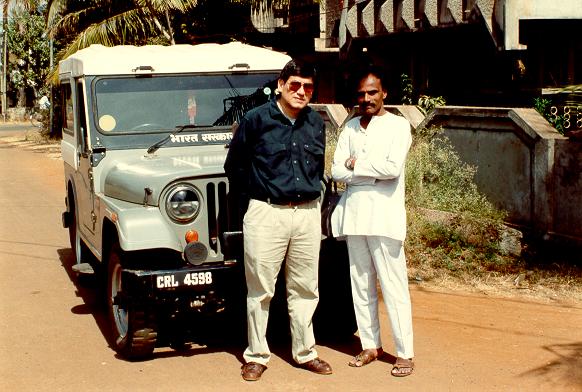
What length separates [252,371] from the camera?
5.61 m

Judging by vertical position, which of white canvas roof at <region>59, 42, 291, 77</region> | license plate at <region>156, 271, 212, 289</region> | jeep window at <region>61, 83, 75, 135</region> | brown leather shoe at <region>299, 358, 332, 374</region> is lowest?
brown leather shoe at <region>299, 358, 332, 374</region>

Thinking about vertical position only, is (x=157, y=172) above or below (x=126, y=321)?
above

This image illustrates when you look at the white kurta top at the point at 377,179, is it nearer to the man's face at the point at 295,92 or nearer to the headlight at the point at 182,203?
the man's face at the point at 295,92

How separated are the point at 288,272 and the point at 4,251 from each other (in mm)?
6029

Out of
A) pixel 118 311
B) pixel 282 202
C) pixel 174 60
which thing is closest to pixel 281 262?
pixel 282 202

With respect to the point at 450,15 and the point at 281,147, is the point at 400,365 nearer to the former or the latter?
the point at 281,147

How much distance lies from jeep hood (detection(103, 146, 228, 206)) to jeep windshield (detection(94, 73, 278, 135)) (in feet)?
0.81

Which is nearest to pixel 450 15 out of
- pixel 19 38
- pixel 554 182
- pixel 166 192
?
pixel 554 182

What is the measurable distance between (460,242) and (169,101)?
3.86 meters

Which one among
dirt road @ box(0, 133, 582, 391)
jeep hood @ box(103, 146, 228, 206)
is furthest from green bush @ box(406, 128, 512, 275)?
jeep hood @ box(103, 146, 228, 206)

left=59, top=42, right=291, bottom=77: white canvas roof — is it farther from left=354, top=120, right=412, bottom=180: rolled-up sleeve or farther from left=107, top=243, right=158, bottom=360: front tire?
left=354, top=120, right=412, bottom=180: rolled-up sleeve

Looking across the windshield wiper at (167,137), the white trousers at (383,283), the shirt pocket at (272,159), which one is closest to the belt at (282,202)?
the shirt pocket at (272,159)

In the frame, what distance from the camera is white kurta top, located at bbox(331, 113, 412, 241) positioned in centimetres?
546

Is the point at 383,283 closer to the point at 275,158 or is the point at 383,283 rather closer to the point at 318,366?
the point at 318,366
